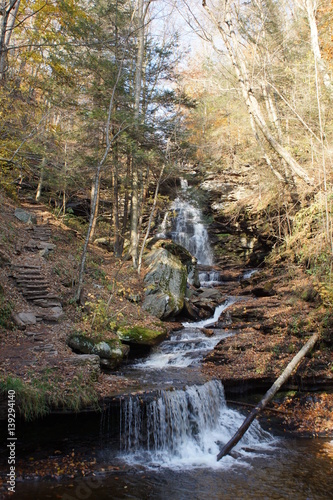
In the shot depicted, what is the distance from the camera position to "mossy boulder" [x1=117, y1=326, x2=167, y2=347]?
373 inches

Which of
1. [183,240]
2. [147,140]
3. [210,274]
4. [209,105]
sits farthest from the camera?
[209,105]

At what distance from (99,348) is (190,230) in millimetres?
13466

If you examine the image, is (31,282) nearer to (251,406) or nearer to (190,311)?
(190,311)

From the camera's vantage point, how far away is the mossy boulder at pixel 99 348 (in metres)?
8.01

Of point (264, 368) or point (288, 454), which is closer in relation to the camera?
point (288, 454)

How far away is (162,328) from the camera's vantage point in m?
10.6

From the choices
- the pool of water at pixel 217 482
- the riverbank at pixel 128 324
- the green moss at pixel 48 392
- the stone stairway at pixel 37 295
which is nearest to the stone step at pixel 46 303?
the stone stairway at pixel 37 295

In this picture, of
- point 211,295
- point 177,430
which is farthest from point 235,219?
point 177,430

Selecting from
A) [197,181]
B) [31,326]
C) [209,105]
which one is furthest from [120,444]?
[209,105]

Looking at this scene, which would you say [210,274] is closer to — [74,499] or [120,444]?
[120,444]

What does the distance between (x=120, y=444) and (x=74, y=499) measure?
153 centimetres

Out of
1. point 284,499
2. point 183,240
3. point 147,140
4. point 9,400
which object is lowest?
point 284,499

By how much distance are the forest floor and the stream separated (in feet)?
1.48

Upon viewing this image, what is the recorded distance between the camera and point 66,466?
5.27 meters
